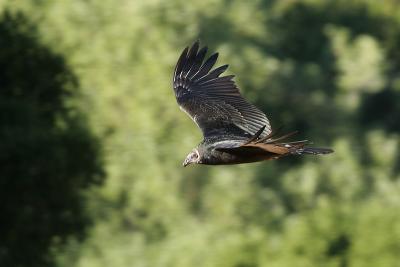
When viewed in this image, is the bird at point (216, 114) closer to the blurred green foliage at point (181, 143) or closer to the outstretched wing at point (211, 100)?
the outstretched wing at point (211, 100)

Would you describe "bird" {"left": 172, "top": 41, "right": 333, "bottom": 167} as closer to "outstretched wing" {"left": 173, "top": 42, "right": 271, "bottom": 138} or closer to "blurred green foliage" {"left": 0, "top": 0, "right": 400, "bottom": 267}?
"outstretched wing" {"left": 173, "top": 42, "right": 271, "bottom": 138}

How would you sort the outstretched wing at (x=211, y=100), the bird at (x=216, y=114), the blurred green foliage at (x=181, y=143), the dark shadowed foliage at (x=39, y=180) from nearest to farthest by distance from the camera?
the bird at (x=216, y=114)
the outstretched wing at (x=211, y=100)
the dark shadowed foliage at (x=39, y=180)
the blurred green foliage at (x=181, y=143)

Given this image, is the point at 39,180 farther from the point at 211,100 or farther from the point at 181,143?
the point at 181,143

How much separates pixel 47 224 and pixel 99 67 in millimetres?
16558

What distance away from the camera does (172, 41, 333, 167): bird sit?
12477 mm

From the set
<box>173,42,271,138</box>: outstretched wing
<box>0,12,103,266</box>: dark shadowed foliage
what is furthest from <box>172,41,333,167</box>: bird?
<box>0,12,103,266</box>: dark shadowed foliage

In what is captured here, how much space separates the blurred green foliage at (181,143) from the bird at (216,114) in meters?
8.58

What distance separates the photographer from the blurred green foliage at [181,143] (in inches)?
936

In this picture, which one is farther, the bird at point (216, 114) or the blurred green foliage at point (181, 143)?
the blurred green foliage at point (181, 143)

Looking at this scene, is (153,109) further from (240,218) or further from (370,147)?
(370,147)

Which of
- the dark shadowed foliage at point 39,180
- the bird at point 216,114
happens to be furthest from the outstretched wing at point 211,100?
the dark shadowed foliage at point 39,180

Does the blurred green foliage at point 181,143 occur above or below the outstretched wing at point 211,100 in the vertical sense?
above

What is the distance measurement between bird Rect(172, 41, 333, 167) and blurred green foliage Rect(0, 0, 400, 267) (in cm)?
858

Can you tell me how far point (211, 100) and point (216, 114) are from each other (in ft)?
1.09
